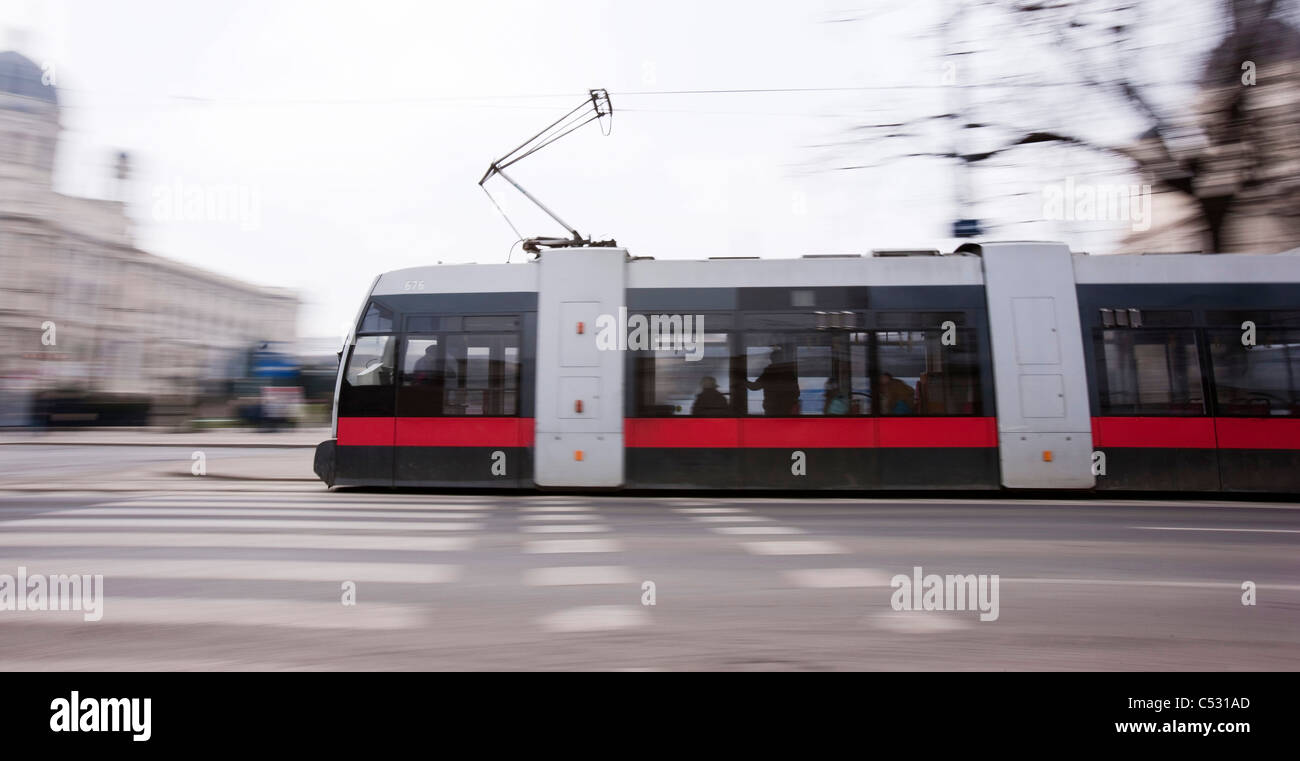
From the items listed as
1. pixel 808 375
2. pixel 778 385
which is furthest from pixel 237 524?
pixel 808 375

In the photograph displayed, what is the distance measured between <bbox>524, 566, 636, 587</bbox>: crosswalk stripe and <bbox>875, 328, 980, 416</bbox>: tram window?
5.84 meters

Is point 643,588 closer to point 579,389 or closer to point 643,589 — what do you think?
point 643,589

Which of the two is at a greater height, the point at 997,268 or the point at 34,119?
the point at 34,119

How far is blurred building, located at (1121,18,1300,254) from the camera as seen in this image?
960 centimetres

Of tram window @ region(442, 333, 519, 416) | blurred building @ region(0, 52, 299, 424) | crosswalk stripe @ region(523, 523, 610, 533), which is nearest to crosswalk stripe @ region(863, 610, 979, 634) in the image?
crosswalk stripe @ region(523, 523, 610, 533)

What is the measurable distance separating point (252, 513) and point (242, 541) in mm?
1882

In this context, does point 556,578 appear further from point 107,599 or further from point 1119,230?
point 1119,230

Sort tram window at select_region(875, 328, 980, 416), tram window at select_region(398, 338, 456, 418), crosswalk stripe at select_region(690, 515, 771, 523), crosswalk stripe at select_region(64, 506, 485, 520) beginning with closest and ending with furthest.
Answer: crosswalk stripe at select_region(690, 515, 771, 523)
crosswalk stripe at select_region(64, 506, 485, 520)
tram window at select_region(875, 328, 980, 416)
tram window at select_region(398, 338, 456, 418)

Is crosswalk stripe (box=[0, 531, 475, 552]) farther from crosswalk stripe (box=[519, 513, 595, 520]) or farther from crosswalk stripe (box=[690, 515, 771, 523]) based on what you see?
crosswalk stripe (box=[690, 515, 771, 523])

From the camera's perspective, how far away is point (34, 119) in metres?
61.8

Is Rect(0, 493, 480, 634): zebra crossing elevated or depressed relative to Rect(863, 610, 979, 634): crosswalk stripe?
elevated

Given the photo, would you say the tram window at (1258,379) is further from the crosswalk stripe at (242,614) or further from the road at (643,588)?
the crosswalk stripe at (242,614)
